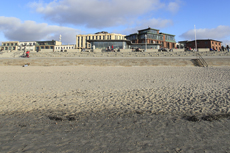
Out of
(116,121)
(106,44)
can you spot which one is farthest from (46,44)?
(116,121)

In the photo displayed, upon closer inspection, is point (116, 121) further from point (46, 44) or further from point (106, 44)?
point (46, 44)

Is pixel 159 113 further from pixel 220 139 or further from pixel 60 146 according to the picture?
pixel 60 146

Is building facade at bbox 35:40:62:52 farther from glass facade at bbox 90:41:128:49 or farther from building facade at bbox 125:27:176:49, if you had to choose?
glass facade at bbox 90:41:128:49

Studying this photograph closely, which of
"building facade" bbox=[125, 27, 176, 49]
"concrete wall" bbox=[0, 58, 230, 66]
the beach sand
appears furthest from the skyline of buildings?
the beach sand

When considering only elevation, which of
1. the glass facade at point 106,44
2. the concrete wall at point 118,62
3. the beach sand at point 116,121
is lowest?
the beach sand at point 116,121

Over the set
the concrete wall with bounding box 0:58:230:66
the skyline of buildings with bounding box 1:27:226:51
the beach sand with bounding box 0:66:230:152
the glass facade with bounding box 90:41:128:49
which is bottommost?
the beach sand with bounding box 0:66:230:152

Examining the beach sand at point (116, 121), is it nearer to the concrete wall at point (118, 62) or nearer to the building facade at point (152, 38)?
the concrete wall at point (118, 62)

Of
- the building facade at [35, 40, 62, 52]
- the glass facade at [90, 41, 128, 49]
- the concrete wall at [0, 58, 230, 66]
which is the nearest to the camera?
the concrete wall at [0, 58, 230, 66]

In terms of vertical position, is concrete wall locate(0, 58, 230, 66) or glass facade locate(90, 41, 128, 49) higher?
glass facade locate(90, 41, 128, 49)

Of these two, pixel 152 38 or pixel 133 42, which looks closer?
pixel 152 38

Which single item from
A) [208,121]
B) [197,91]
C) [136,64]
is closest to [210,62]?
[136,64]

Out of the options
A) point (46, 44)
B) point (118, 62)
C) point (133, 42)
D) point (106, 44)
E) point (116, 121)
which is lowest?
point (116, 121)

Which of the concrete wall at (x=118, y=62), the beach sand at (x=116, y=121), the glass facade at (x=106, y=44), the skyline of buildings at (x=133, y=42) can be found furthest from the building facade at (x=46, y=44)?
the beach sand at (x=116, y=121)

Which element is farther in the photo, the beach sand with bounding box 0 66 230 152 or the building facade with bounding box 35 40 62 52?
the building facade with bounding box 35 40 62 52
